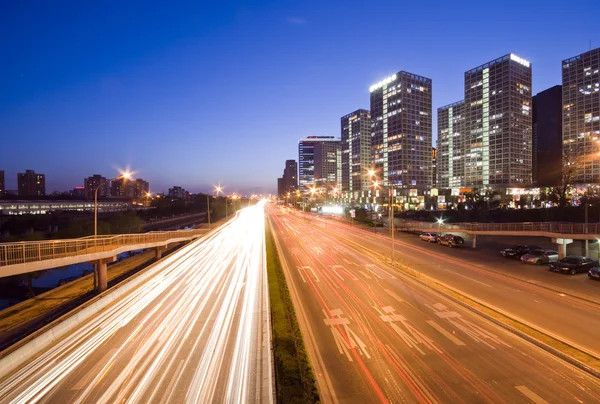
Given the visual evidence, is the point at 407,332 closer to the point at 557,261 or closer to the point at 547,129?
the point at 557,261

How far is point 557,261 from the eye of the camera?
25.0m

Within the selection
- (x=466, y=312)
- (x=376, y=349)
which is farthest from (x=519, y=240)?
(x=376, y=349)

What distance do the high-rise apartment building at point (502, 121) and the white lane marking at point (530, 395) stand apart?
493 ft

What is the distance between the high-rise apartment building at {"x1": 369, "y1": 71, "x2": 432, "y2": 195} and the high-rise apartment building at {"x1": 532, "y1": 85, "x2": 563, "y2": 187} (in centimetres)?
5344

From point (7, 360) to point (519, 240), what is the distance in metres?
47.1

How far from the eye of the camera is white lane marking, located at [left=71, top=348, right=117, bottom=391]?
1007 centimetres

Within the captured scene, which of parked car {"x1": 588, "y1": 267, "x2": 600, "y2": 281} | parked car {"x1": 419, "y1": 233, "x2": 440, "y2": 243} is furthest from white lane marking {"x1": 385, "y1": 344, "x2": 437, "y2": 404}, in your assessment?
parked car {"x1": 419, "y1": 233, "x2": 440, "y2": 243}

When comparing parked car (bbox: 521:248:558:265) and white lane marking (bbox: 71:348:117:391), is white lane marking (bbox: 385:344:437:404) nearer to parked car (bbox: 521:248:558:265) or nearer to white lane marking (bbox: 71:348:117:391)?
white lane marking (bbox: 71:348:117:391)

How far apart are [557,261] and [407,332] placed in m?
19.4

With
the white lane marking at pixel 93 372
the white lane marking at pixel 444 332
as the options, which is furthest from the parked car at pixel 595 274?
the white lane marking at pixel 93 372

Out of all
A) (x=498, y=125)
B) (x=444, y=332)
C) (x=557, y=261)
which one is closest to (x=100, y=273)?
(x=444, y=332)

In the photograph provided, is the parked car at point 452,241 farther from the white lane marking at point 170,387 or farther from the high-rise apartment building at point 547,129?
the high-rise apartment building at point 547,129

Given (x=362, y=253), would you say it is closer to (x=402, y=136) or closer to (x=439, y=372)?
(x=439, y=372)

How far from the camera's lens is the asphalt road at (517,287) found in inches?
553
